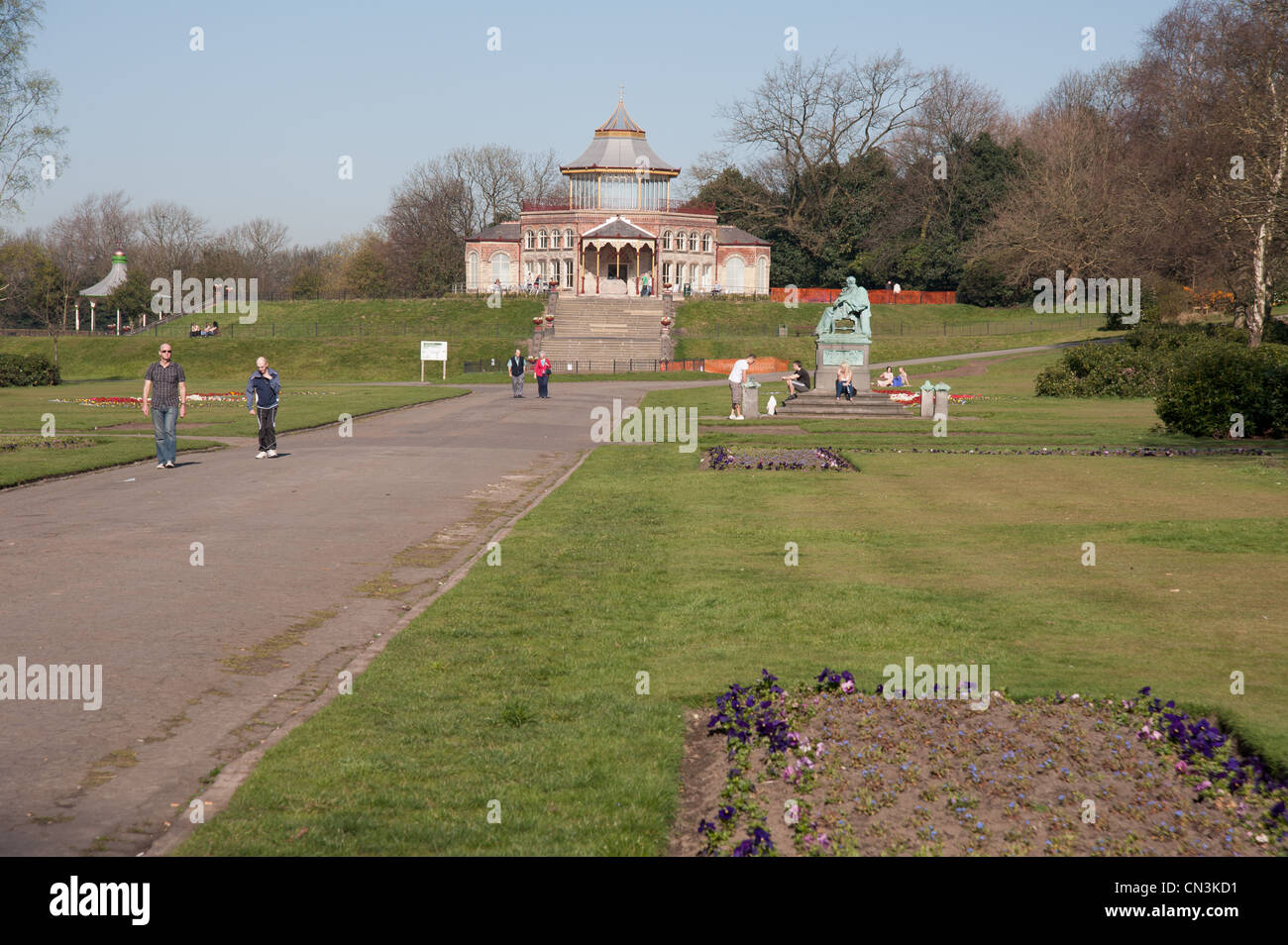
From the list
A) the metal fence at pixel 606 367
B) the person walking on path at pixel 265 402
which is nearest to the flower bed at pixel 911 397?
the person walking on path at pixel 265 402

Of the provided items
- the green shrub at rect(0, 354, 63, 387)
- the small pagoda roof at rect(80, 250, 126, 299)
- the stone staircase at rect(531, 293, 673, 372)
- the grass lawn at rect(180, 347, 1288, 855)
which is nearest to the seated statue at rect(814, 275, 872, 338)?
the grass lawn at rect(180, 347, 1288, 855)

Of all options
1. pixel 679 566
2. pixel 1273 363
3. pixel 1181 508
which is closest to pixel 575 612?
pixel 679 566

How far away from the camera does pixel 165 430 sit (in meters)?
20.1

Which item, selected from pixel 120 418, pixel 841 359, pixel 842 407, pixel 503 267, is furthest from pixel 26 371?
pixel 503 267

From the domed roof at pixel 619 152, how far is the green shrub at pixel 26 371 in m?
41.9

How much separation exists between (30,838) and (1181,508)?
14381 millimetres

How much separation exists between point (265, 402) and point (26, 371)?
117ft

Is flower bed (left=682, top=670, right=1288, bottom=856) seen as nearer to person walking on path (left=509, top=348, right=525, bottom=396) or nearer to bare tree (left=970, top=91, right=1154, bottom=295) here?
person walking on path (left=509, top=348, right=525, bottom=396)

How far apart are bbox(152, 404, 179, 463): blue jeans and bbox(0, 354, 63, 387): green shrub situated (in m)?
35.2

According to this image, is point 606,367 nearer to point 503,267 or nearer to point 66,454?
point 503,267

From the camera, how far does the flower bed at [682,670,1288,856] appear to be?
538 centimetres

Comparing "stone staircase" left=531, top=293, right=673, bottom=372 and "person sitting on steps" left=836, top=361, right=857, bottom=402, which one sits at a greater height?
"stone staircase" left=531, top=293, right=673, bottom=372

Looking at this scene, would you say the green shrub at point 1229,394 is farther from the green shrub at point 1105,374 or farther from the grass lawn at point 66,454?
the grass lawn at point 66,454

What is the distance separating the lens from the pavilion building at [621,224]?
276 ft
